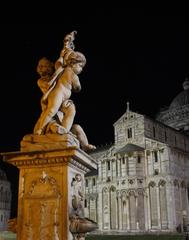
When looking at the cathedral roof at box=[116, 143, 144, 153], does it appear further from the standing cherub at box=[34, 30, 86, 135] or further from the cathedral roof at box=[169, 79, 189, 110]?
the standing cherub at box=[34, 30, 86, 135]

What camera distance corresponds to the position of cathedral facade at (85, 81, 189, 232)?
47375mm

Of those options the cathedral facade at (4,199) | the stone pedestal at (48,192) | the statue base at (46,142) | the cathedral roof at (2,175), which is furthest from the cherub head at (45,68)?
the cathedral roof at (2,175)

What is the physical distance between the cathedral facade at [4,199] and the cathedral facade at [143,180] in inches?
1474

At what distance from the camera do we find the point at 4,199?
289ft

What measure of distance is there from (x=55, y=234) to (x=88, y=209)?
2245 inches

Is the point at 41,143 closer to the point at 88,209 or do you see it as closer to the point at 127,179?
the point at 127,179

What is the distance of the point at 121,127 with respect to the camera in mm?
54406

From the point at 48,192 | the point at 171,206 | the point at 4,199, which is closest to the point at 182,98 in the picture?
the point at 171,206

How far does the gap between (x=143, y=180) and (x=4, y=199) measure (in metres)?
48.5

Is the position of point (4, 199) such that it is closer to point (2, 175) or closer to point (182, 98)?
point (2, 175)

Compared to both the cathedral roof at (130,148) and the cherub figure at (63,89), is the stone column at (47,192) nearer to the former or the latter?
the cherub figure at (63,89)

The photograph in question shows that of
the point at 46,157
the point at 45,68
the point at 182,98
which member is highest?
the point at 182,98

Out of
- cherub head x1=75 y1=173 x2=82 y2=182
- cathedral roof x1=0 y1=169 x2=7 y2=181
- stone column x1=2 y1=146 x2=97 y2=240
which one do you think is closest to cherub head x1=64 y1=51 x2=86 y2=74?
stone column x1=2 y1=146 x2=97 y2=240

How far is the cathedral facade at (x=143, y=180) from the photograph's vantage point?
155 feet
